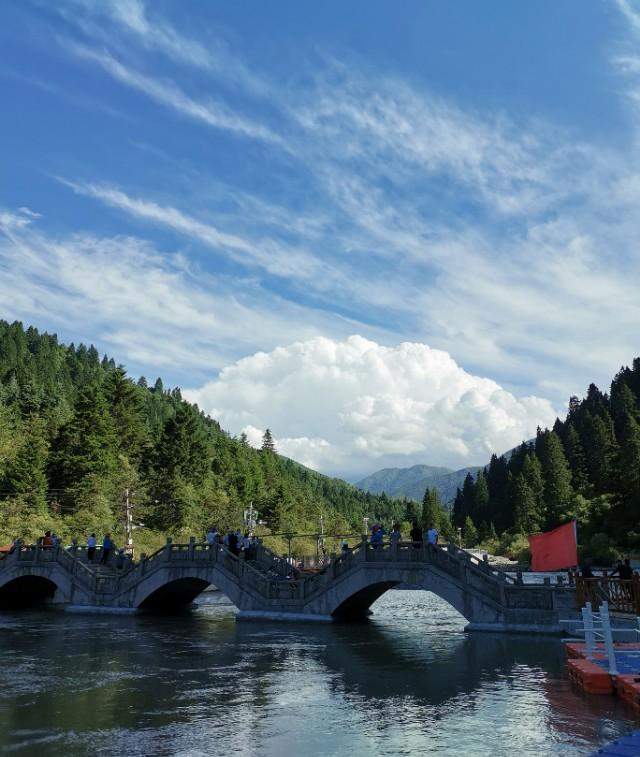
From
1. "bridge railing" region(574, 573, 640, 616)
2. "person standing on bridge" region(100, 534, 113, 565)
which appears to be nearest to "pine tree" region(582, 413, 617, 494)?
"person standing on bridge" region(100, 534, 113, 565)

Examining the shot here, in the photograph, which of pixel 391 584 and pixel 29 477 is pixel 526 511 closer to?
pixel 29 477

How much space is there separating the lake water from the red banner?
3.06 meters

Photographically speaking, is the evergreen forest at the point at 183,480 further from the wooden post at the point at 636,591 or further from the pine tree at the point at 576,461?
the wooden post at the point at 636,591

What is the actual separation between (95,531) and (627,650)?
5732cm

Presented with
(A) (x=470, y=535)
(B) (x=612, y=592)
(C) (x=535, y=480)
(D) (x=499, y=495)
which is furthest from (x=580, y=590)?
(D) (x=499, y=495)

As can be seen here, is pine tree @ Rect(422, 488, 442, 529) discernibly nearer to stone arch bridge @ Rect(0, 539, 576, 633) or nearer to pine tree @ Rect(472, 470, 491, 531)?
pine tree @ Rect(472, 470, 491, 531)

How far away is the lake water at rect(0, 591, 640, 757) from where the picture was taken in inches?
566

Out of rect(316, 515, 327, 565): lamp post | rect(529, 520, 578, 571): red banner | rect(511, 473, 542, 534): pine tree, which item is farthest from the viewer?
rect(511, 473, 542, 534): pine tree

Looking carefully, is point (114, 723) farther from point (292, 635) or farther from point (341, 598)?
point (341, 598)

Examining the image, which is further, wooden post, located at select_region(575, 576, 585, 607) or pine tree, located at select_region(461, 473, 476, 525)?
pine tree, located at select_region(461, 473, 476, 525)

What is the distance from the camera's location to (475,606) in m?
30.1

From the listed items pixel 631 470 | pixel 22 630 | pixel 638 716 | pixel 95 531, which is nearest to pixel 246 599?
pixel 22 630

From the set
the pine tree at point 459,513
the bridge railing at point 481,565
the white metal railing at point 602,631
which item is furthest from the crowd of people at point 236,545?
the pine tree at point 459,513

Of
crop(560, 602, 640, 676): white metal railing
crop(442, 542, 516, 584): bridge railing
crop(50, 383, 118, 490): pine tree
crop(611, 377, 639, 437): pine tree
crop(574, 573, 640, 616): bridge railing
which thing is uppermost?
crop(611, 377, 639, 437): pine tree
